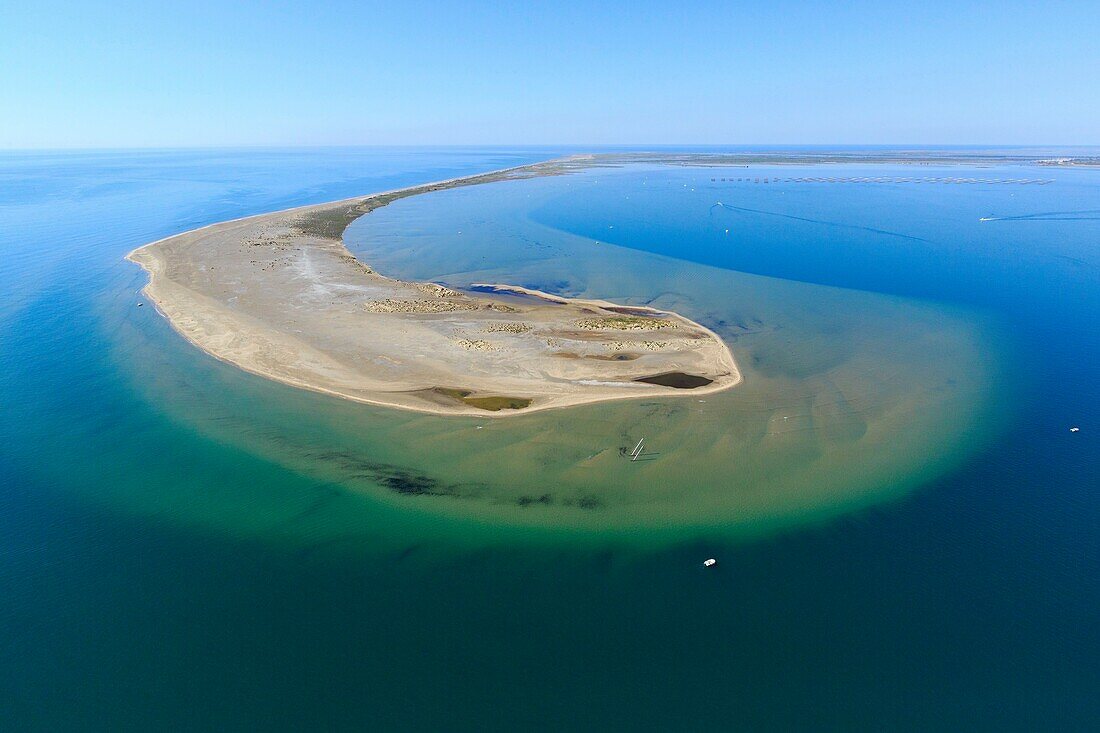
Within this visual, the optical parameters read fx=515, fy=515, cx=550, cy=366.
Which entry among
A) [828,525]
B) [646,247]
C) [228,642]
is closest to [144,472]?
[228,642]

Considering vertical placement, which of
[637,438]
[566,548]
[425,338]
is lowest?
[566,548]

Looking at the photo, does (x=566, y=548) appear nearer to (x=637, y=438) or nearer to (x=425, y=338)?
(x=637, y=438)

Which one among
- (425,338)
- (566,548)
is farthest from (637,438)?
(425,338)

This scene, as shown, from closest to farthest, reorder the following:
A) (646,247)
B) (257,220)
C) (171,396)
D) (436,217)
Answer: (171,396), (646,247), (257,220), (436,217)

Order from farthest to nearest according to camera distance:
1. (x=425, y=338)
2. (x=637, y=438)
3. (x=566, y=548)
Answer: (x=425, y=338) < (x=637, y=438) < (x=566, y=548)

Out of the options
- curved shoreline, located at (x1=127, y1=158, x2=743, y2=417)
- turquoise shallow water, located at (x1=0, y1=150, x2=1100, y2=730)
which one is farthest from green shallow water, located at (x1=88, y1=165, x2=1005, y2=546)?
curved shoreline, located at (x1=127, y1=158, x2=743, y2=417)

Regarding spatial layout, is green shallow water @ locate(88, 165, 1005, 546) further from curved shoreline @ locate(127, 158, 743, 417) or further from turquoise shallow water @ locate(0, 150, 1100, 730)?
curved shoreline @ locate(127, 158, 743, 417)

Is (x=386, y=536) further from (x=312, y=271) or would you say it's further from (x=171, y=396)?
(x=312, y=271)
